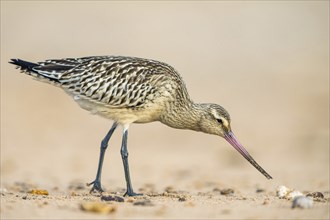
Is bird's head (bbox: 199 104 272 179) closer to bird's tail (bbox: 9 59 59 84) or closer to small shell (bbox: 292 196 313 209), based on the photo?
bird's tail (bbox: 9 59 59 84)

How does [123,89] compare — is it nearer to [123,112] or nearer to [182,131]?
[123,112]

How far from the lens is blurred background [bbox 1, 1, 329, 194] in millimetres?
16516

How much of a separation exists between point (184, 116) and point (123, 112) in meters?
1.14

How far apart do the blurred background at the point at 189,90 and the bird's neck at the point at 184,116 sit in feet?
5.59

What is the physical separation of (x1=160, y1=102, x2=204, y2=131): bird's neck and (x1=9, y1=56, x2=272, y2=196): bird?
17mm

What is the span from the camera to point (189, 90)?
23969mm

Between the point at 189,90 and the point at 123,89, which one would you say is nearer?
the point at 123,89

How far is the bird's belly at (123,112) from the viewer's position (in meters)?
11.9

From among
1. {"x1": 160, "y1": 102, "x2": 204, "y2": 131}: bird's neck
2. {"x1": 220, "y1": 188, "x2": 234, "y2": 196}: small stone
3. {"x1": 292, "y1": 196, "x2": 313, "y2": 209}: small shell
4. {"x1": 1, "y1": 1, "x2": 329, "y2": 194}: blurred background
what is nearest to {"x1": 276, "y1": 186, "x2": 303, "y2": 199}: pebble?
{"x1": 220, "y1": 188, "x2": 234, "y2": 196}: small stone

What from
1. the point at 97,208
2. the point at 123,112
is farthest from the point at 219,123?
the point at 97,208

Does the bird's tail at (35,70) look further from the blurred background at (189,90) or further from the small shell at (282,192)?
the small shell at (282,192)

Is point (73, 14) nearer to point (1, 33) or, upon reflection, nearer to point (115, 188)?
point (1, 33)

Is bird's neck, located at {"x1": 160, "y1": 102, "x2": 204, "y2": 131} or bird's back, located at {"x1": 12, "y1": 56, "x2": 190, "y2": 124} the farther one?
bird's neck, located at {"x1": 160, "y1": 102, "x2": 204, "y2": 131}

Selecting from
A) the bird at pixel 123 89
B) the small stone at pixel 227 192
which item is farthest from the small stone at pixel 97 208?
the small stone at pixel 227 192
